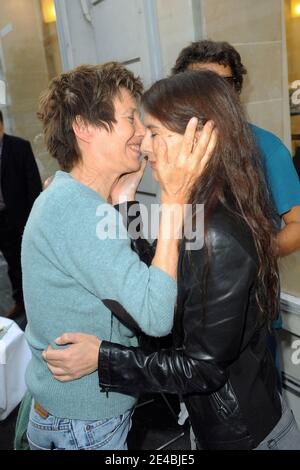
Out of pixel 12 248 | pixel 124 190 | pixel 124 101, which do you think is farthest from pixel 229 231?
pixel 12 248

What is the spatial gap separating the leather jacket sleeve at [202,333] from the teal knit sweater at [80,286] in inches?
2.8

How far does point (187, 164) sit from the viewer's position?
1.22 m

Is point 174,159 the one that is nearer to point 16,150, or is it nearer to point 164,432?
point 164,432

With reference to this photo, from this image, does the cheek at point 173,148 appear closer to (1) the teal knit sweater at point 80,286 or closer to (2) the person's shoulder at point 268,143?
(1) the teal knit sweater at point 80,286

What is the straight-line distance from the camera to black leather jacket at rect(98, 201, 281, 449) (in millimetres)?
1163

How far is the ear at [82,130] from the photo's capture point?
5.02ft

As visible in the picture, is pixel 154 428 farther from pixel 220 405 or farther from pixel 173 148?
pixel 173 148

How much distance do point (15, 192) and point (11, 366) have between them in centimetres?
249

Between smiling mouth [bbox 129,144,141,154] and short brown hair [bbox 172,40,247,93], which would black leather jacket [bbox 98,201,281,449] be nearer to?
smiling mouth [bbox 129,144,141,154]

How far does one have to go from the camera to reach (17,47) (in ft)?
19.3

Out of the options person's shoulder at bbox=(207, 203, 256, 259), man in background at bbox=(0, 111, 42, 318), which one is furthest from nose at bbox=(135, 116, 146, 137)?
man in background at bbox=(0, 111, 42, 318)

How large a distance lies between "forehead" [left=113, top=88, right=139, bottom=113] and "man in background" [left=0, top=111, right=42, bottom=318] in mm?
3632

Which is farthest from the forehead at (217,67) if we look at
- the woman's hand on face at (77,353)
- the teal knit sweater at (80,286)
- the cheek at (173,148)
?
the woman's hand on face at (77,353)

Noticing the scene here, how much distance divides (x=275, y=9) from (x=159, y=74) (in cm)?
92
